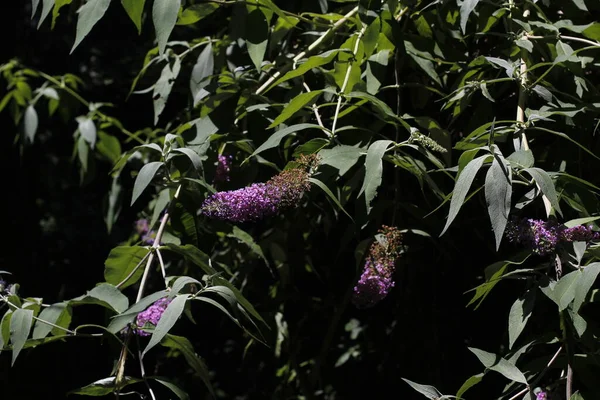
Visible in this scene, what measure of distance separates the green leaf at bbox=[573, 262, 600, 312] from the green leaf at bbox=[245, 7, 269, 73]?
659mm

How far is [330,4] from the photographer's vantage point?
1.77m

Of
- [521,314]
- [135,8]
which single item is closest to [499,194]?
[521,314]

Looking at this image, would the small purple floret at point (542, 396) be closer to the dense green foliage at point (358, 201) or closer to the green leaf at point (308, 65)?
the dense green foliage at point (358, 201)

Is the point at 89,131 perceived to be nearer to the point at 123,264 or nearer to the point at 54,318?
the point at 123,264

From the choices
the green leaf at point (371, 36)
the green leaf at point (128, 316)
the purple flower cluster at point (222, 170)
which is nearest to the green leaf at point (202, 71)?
the purple flower cluster at point (222, 170)

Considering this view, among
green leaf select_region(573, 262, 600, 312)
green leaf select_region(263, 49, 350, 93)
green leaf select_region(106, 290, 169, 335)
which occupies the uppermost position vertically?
green leaf select_region(263, 49, 350, 93)

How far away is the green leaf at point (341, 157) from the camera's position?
1070mm

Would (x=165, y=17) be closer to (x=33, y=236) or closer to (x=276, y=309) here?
(x=276, y=309)

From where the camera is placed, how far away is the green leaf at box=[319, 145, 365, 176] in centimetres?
107

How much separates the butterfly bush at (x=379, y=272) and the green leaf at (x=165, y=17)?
0.42 meters

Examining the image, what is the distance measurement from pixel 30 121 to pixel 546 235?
1.44 meters

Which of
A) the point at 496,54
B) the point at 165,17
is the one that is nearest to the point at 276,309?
the point at 496,54

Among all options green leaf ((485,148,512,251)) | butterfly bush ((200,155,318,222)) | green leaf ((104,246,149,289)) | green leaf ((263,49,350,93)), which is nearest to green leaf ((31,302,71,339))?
green leaf ((104,246,149,289))

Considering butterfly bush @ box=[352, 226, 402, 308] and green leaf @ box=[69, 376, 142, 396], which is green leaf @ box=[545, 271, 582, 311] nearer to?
butterfly bush @ box=[352, 226, 402, 308]
